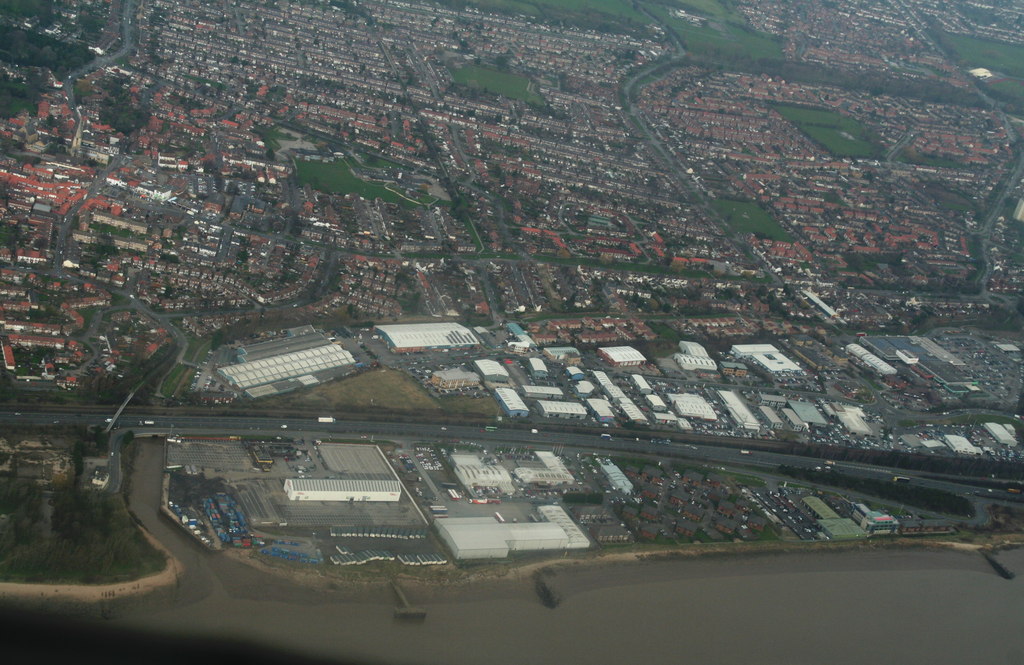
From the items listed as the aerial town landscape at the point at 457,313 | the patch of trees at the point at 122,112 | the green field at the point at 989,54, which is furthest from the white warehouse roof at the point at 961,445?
the green field at the point at 989,54

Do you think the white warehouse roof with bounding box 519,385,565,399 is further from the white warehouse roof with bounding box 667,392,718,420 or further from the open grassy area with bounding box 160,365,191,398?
the open grassy area with bounding box 160,365,191,398

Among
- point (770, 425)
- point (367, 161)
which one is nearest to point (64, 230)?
point (367, 161)

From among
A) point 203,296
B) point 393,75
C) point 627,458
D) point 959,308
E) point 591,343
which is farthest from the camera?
point 393,75

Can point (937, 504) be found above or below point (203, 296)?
below

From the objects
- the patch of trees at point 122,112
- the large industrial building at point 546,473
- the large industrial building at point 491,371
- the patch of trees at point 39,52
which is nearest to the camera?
the large industrial building at point 546,473

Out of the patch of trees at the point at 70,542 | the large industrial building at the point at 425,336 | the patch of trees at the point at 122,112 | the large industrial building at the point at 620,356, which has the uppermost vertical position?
the patch of trees at the point at 122,112

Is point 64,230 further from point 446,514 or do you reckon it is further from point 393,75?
point 393,75

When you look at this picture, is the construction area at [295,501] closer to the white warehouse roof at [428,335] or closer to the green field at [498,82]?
the white warehouse roof at [428,335]

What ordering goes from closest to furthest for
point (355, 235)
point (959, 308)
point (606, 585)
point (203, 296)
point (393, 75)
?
1. point (606, 585)
2. point (203, 296)
3. point (355, 235)
4. point (959, 308)
5. point (393, 75)
